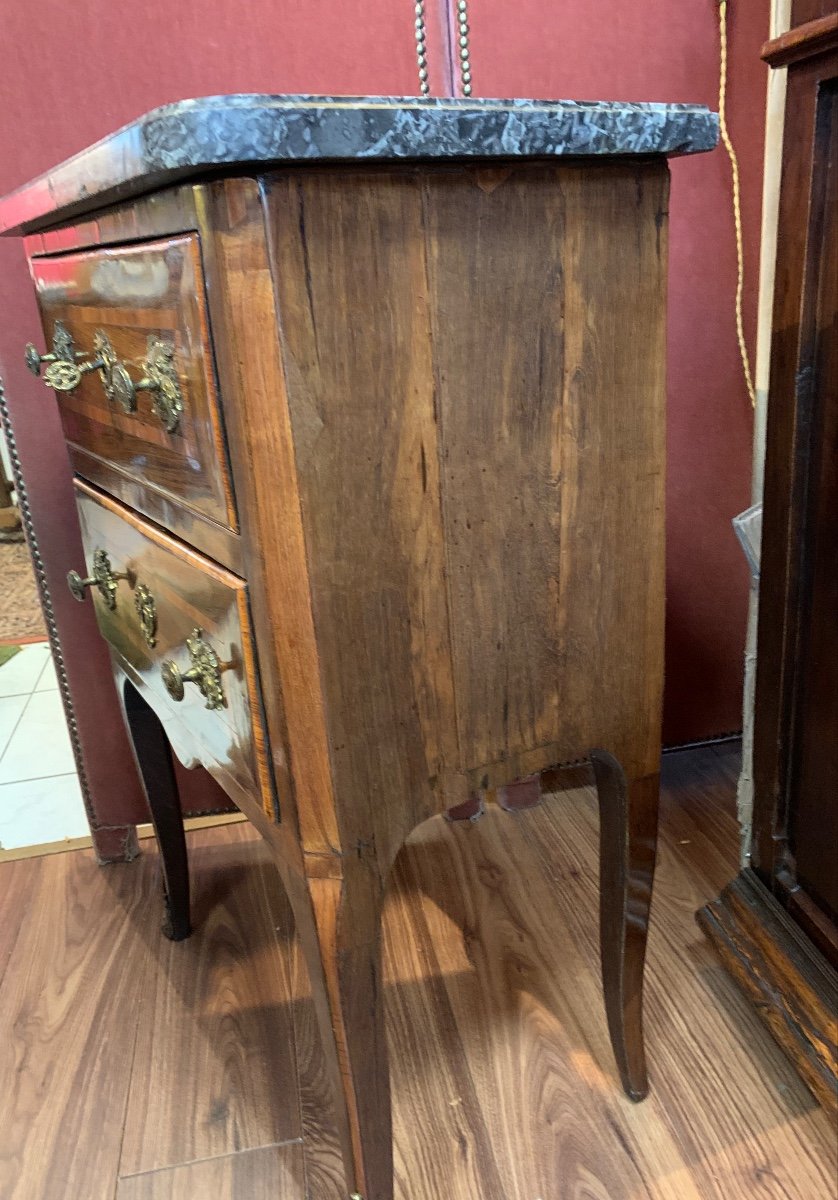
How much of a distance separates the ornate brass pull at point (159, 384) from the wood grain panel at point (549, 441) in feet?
0.58

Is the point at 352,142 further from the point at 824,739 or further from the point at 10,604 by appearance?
the point at 10,604

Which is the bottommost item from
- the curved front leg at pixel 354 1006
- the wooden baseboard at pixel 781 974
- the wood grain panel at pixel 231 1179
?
the wood grain panel at pixel 231 1179

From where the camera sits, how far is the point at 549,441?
2.10ft

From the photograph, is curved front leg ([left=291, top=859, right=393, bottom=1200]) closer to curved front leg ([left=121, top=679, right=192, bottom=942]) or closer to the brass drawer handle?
the brass drawer handle

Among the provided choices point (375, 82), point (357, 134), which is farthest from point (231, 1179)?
point (375, 82)

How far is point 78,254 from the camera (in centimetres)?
76

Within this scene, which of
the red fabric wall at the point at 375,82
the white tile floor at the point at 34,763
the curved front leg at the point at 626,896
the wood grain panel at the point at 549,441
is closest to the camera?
the wood grain panel at the point at 549,441

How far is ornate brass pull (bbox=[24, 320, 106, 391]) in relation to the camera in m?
0.69

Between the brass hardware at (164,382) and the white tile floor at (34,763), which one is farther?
the white tile floor at (34,763)

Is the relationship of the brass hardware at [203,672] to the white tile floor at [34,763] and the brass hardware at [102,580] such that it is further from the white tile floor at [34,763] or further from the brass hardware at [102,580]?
the white tile floor at [34,763]

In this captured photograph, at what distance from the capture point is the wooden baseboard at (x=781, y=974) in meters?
0.85

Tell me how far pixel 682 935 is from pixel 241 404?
3.05ft

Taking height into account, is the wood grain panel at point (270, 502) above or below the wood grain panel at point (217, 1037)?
above

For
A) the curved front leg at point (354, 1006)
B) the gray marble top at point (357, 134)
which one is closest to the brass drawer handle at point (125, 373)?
the gray marble top at point (357, 134)
